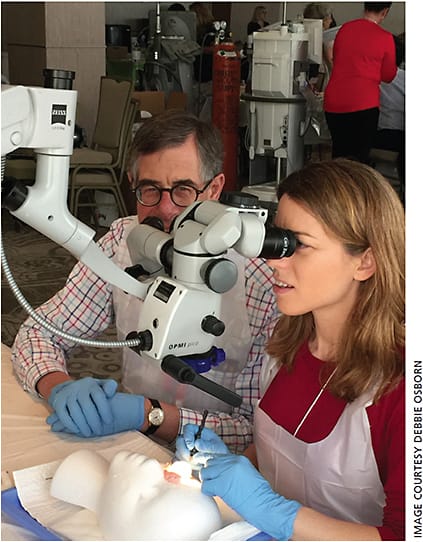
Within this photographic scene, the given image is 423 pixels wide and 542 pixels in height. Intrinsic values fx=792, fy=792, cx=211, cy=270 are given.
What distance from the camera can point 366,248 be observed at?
4.22 feet

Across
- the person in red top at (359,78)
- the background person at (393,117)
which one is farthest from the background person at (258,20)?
the person in red top at (359,78)

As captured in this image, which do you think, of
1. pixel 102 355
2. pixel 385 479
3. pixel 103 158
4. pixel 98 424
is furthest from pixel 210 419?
pixel 103 158

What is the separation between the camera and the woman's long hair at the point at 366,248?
4.11ft

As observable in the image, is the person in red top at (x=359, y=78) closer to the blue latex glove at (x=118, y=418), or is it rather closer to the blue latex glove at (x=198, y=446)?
the blue latex glove at (x=118, y=418)

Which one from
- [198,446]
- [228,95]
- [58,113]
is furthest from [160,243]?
[228,95]

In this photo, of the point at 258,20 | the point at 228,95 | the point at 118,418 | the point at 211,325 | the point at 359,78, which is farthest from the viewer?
the point at 258,20

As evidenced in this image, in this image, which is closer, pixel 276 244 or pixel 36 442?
pixel 276 244

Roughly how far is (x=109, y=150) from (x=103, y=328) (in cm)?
347

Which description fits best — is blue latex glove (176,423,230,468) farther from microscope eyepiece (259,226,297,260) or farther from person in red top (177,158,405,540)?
microscope eyepiece (259,226,297,260)

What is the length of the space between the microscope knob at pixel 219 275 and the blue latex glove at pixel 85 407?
Answer: 1.54ft

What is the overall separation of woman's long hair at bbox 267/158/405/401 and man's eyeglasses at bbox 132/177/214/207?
0.40m

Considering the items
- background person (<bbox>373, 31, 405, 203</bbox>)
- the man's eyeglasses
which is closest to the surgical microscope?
the man's eyeglasses

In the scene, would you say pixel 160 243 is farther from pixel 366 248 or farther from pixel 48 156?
pixel 366 248

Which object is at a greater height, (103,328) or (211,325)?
(211,325)
